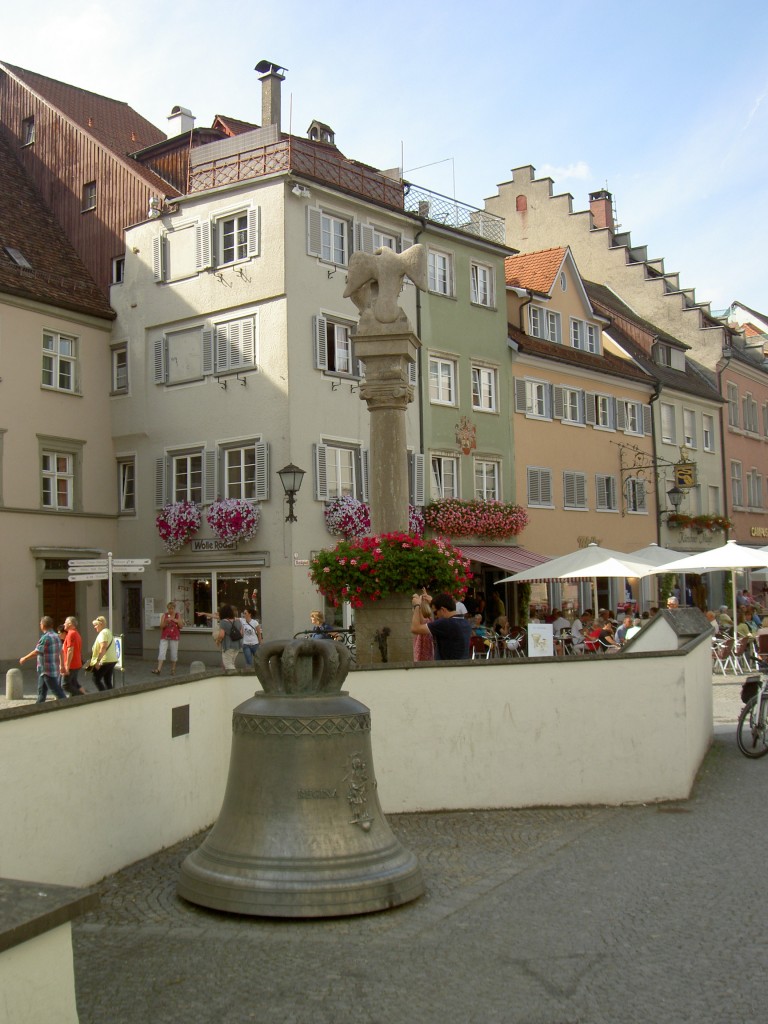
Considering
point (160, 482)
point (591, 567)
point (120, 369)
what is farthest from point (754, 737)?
point (120, 369)

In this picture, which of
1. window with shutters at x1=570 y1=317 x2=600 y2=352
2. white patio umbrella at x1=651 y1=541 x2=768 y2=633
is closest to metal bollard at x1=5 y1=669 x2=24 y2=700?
white patio umbrella at x1=651 y1=541 x2=768 y2=633

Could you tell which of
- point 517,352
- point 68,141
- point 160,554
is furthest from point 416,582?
point 68,141

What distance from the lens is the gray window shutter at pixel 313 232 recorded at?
28.1m

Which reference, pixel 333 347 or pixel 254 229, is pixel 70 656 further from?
pixel 254 229

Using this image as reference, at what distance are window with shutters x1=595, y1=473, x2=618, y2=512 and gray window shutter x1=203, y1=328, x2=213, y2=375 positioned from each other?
1475 centimetres

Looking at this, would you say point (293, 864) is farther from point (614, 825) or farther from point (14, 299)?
point (14, 299)

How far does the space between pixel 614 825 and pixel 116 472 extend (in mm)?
24160

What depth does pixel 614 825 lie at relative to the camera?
29.0ft

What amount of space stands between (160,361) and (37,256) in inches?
174

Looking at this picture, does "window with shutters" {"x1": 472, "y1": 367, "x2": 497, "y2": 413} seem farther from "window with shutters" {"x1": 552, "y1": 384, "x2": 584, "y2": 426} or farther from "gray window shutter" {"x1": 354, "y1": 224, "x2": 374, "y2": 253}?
"gray window shutter" {"x1": 354, "y1": 224, "x2": 374, "y2": 253}

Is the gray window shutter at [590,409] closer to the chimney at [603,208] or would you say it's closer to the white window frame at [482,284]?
the white window frame at [482,284]

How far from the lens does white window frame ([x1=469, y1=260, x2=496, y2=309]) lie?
33531 mm

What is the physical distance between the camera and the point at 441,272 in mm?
32594

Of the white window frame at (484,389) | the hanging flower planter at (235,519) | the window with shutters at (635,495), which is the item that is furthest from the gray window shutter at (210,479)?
the window with shutters at (635,495)
